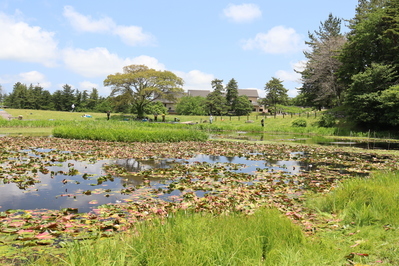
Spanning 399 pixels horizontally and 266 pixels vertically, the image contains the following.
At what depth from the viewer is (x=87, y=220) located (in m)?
5.96

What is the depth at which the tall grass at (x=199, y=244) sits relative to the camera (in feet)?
11.2

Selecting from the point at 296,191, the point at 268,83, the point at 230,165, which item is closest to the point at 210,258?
the point at 296,191

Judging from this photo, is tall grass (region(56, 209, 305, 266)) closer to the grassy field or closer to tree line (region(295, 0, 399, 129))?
the grassy field

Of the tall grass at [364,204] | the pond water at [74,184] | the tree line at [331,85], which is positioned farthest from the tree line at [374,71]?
the tall grass at [364,204]

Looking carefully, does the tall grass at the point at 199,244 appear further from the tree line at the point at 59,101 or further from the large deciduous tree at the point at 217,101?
the tree line at the point at 59,101

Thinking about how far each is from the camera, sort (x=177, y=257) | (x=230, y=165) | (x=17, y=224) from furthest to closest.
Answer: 1. (x=230, y=165)
2. (x=17, y=224)
3. (x=177, y=257)

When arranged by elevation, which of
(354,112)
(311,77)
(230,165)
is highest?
(311,77)

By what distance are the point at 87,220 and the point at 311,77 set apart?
59351 mm

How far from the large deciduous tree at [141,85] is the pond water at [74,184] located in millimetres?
52204

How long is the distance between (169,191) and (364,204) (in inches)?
204

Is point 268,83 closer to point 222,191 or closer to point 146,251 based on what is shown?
point 222,191

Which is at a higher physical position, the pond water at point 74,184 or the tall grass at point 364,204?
the tall grass at point 364,204

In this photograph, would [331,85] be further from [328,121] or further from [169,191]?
[169,191]

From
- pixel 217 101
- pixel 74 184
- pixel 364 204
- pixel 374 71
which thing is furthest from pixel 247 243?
pixel 217 101
